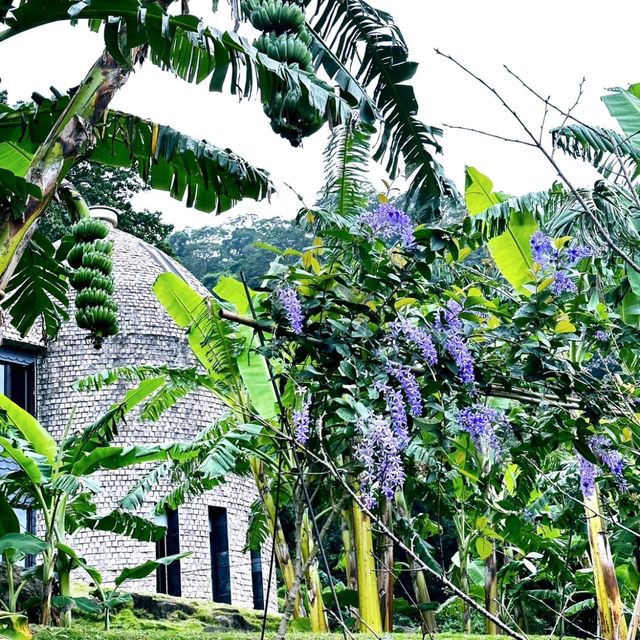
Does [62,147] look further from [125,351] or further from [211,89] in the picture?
[125,351]

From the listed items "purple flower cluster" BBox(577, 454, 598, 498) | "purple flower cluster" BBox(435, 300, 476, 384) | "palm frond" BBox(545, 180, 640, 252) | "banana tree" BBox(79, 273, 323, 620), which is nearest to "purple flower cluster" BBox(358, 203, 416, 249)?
"purple flower cluster" BBox(435, 300, 476, 384)

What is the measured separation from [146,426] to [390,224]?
10502 mm

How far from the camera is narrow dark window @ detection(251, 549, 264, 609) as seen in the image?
48.8ft

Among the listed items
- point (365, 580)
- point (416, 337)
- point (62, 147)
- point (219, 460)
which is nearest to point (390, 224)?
point (416, 337)

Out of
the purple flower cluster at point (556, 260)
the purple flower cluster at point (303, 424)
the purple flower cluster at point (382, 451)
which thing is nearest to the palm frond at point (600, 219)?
the purple flower cluster at point (556, 260)

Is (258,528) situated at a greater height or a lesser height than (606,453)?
lesser

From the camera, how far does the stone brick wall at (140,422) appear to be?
44.5ft

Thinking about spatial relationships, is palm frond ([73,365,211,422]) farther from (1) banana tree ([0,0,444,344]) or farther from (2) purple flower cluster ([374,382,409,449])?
(2) purple flower cluster ([374,382,409,449])

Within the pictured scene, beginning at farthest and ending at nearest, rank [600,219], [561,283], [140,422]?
[140,422] → [600,219] → [561,283]

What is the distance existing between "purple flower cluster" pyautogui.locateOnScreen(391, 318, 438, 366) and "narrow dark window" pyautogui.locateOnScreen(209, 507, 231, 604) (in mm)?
10778

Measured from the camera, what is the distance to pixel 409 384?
13.4 ft

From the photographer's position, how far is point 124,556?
13398 mm

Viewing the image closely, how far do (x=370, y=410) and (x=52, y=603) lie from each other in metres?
4.97

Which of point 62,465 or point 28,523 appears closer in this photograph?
point 62,465
